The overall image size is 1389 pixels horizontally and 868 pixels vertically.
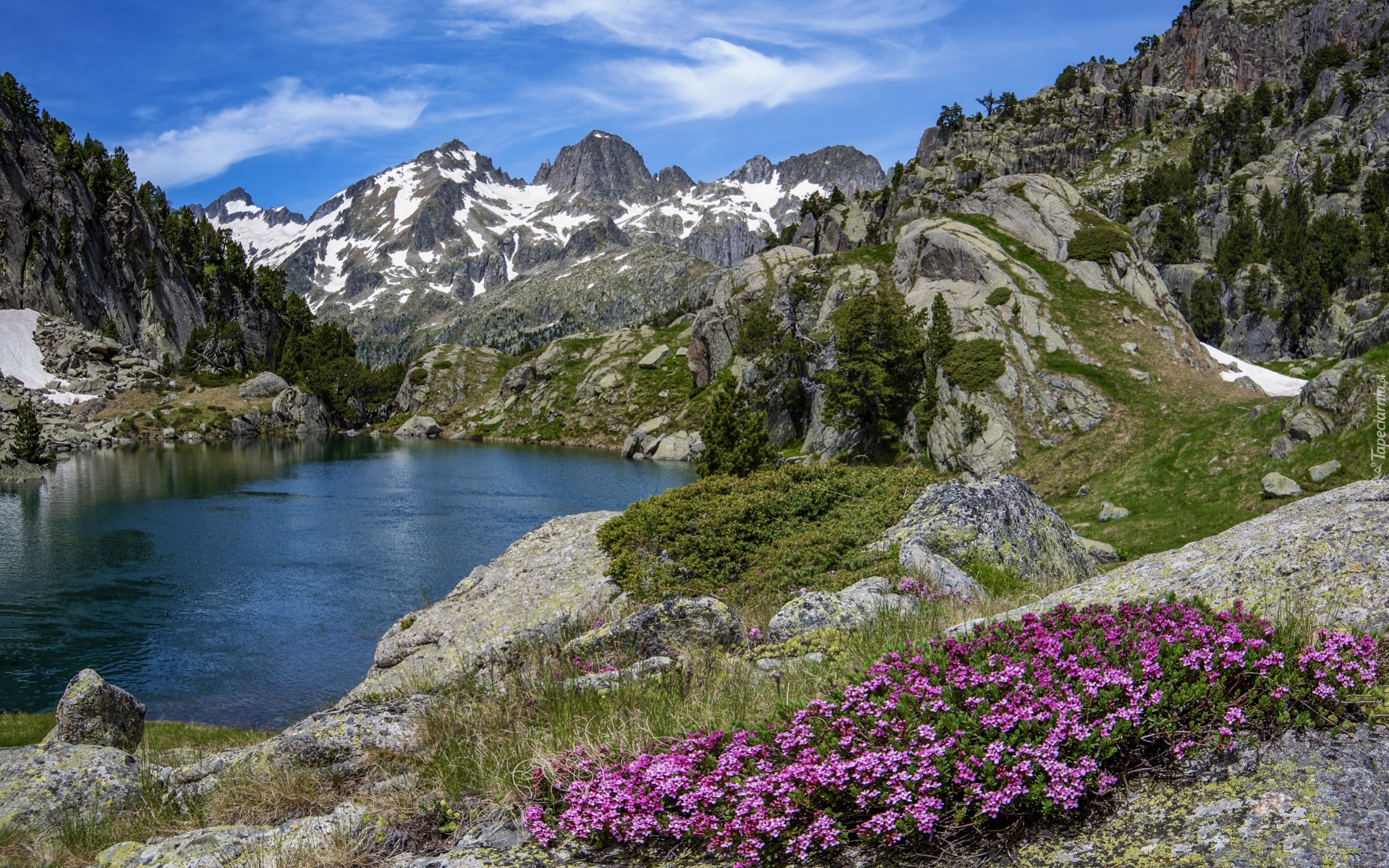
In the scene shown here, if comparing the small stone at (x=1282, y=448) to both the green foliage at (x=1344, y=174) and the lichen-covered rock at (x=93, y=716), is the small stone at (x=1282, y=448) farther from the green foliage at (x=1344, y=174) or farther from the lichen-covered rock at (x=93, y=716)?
the green foliage at (x=1344, y=174)

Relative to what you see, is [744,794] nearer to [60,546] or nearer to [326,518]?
[60,546]

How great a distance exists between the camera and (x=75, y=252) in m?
175

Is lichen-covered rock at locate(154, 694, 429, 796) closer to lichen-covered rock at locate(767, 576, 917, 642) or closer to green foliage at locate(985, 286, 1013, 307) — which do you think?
lichen-covered rock at locate(767, 576, 917, 642)

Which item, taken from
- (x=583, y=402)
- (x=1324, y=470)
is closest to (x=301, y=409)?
(x=583, y=402)

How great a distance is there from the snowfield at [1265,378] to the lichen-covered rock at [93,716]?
72728 millimetres

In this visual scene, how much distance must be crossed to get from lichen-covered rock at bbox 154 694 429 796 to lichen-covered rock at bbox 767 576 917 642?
523 centimetres

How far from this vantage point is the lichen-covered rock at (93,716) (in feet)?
49.2

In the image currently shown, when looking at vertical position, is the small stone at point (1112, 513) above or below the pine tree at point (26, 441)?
below

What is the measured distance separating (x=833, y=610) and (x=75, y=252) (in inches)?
8900

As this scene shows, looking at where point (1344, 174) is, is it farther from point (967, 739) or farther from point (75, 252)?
point (75, 252)

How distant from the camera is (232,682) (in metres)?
28.6

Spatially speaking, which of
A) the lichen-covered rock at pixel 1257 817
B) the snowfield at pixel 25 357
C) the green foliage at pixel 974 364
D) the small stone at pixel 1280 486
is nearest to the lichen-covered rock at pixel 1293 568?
the lichen-covered rock at pixel 1257 817

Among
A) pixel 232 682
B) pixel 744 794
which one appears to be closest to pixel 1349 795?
pixel 744 794

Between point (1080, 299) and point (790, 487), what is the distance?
2246 inches
